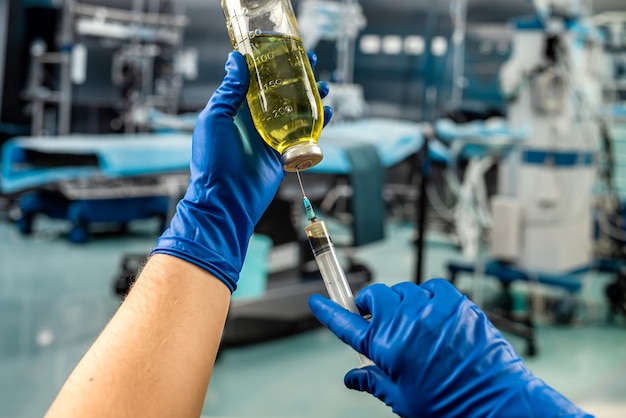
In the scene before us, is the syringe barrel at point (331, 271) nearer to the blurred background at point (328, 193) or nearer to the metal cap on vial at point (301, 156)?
the metal cap on vial at point (301, 156)

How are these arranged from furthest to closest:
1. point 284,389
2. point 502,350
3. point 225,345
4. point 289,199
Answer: point 289,199, point 225,345, point 284,389, point 502,350

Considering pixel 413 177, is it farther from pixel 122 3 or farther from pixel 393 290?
pixel 393 290

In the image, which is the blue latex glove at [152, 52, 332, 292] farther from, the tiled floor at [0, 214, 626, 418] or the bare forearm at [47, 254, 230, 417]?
the tiled floor at [0, 214, 626, 418]

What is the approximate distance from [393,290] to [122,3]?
19.7 ft

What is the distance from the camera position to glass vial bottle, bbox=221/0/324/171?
0.87 metres

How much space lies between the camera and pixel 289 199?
3609mm

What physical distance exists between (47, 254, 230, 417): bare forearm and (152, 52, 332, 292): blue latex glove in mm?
66

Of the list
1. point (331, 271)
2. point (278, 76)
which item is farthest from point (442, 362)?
point (278, 76)

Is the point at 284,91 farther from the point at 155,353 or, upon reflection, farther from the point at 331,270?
the point at 155,353

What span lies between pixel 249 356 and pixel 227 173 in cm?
231

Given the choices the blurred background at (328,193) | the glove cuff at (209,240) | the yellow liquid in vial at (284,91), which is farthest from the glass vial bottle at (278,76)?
the blurred background at (328,193)

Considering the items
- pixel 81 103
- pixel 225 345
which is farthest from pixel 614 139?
pixel 81 103

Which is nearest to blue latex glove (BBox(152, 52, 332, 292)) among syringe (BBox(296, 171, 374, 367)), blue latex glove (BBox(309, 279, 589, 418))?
syringe (BBox(296, 171, 374, 367))

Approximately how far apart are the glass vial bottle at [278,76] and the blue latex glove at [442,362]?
23 centimetres
